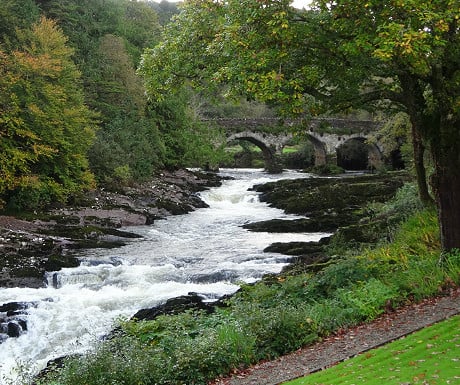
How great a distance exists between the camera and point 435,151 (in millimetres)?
12102

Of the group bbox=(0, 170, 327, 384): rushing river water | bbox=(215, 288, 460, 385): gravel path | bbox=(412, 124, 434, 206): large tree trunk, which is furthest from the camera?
bbox=(412, 124, 434, 206): large tree trunk

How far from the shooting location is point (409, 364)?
274 inches

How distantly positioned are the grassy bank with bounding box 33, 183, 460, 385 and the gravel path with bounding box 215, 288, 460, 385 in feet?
1.20

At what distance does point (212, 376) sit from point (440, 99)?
24.4 feet

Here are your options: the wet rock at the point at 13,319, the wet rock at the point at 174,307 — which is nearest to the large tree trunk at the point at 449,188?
the wet rock at the point at 174,307

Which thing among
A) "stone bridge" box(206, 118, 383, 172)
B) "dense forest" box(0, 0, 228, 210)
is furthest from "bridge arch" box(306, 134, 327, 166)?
"dense forest" box(0, 0, 228, 210)

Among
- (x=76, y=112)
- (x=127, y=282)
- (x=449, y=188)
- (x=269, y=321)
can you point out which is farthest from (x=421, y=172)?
(x=76, y=112)

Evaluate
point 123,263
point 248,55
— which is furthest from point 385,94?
point 123,263

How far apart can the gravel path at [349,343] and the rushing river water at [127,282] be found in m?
4.11

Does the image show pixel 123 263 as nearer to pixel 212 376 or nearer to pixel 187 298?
pixel 187 298

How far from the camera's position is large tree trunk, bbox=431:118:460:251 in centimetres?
1182

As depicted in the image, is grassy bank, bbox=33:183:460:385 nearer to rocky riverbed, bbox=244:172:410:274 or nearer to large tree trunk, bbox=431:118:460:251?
large tree trunk, bbox=431:118:460:251

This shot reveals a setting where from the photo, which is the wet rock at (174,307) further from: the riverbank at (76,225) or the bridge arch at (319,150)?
the bridge arch at (319,150)

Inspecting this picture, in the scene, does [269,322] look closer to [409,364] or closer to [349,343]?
[349,343]
